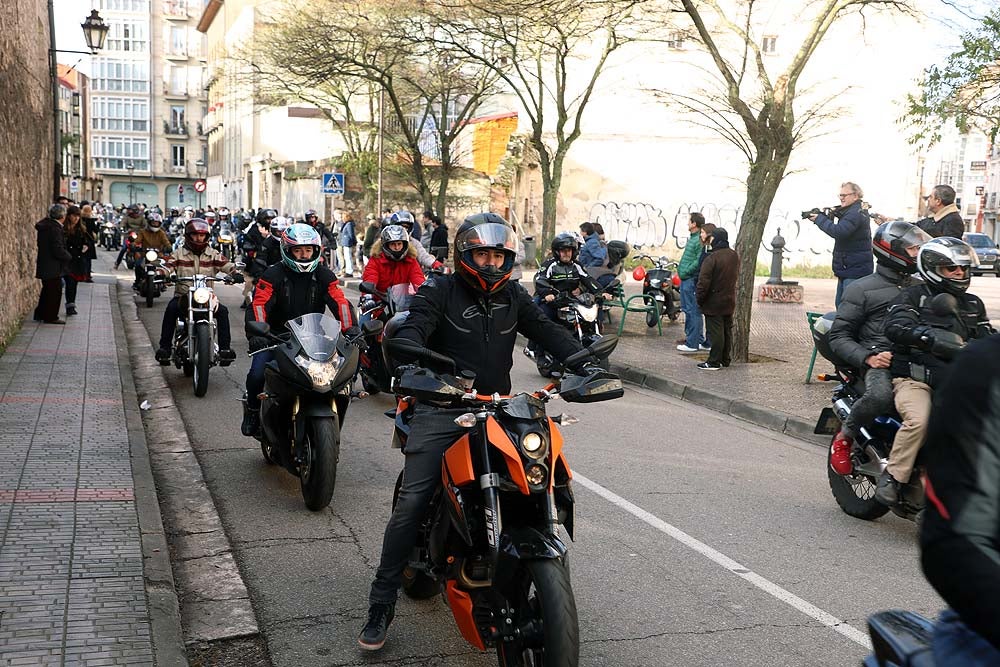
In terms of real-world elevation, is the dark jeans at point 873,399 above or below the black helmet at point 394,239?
below

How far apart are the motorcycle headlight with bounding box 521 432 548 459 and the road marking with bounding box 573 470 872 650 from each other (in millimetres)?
1859

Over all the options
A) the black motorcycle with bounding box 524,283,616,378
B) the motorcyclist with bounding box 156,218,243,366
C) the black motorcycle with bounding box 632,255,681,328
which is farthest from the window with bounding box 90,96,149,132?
the black motorcycle with bounding box 524,283,616,378

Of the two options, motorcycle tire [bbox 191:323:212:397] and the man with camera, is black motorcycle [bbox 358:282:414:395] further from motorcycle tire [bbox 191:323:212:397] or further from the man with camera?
the man with camera

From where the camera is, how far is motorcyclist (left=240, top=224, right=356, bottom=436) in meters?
7.73

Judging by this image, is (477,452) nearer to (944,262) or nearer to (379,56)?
(944,262)

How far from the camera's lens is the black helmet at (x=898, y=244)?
708 cm

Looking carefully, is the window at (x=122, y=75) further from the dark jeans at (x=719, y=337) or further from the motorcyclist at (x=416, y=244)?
the dark jeans at (x=719, y=337)

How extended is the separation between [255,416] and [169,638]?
3.53 m

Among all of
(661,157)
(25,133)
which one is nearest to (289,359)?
(25,133)

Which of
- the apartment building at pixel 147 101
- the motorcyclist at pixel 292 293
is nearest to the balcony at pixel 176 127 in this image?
the apartment building at pixel 147 101

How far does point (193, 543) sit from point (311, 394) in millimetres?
1151

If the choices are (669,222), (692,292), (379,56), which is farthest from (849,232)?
(669,222)

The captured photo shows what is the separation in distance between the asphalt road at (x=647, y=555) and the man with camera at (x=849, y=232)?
364cm

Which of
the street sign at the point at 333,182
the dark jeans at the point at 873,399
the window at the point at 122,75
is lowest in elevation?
the dark jeans at the point at 873,399
